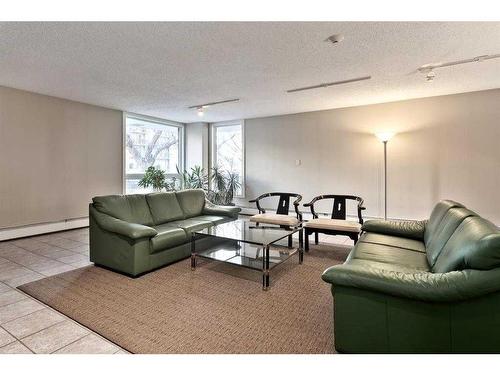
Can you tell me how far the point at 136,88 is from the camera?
452 cm

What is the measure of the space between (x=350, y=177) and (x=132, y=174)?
5010 millimetres

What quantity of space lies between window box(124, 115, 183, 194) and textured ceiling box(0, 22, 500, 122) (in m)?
1.45

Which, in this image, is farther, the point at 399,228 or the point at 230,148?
the point at 230,148

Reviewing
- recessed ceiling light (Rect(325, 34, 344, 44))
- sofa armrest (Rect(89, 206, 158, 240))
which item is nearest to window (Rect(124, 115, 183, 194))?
sofa armrest (Rect(89, 206, 158, 240))

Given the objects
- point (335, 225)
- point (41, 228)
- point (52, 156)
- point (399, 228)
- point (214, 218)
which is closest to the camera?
point (399, 228)

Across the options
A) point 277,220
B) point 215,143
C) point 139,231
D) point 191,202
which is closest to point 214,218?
point 191,202

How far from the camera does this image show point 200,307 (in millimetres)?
2395

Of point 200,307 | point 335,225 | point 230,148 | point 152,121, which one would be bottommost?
point 200,307

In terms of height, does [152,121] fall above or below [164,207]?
above

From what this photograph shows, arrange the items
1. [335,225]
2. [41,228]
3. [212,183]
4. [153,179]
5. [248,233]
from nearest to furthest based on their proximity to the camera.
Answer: [248,233]
[335,225]
[41,228]
[153,179]
[212,183]

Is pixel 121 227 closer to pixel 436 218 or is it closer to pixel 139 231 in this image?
pixel 139 231

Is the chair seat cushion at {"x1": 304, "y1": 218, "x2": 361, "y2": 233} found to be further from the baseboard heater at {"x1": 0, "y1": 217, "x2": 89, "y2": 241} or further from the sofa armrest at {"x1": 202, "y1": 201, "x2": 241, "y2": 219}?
the baseboard heater at {"x1": 0, "y1": 217, "x2": 89, "y2": 241}

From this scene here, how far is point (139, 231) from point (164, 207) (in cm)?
113
